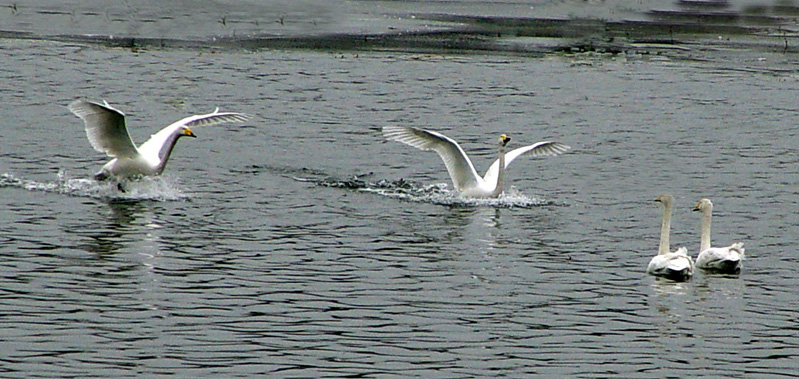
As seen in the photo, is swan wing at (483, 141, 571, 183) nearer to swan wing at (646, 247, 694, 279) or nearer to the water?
the water

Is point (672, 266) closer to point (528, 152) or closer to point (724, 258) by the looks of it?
point (724, 258)

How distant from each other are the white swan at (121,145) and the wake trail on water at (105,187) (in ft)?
0.39

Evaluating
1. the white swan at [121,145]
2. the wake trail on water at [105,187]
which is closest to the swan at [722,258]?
the wake trail on water at [105,187]

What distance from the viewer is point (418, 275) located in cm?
1420

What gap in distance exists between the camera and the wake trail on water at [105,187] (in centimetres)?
1817

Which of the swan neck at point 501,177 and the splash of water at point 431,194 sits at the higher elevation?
the swan neck at point 501,177

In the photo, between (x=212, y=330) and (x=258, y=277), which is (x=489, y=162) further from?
(x=212, y=330)

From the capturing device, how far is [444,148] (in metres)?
19.3

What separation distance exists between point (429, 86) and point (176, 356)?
62.4 ft

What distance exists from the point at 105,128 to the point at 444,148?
14.2 ft

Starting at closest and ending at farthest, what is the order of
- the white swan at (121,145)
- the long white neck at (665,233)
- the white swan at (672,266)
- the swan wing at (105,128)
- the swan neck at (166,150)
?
the white swan at (672,266) < the long white neck at (665,233) < the swan wing at (105,128) < the white swan at (121,145) < the swan neck at (166,150)

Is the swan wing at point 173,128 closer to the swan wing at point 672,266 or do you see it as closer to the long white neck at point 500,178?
the long white neck at point 500,178

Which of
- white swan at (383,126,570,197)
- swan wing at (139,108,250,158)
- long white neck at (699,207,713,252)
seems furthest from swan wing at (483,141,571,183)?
long white neck at (699,207,713,252)

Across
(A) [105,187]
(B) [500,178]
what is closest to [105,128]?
(A) [105,187]
